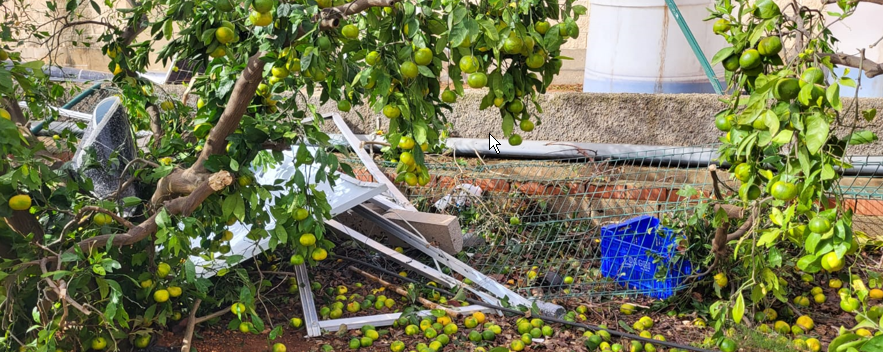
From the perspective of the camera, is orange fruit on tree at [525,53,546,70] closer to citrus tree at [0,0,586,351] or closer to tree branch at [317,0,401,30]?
citrus tree at [0,0,586,351]

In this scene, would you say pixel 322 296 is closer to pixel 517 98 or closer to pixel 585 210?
pixel 585 210

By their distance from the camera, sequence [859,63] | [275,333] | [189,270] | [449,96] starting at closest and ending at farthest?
1. [859,63]
2. [449,96]
3. [189,270]
4. [275,333]

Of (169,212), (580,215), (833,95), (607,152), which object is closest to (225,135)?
(169,212)

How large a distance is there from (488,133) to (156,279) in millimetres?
3033

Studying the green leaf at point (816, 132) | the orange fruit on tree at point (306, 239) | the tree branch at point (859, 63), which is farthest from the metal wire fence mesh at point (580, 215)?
the green leaf at point (816, 132)

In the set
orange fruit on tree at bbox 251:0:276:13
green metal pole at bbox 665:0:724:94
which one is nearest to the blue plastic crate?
green metal pole at bbox 665:0:724:94

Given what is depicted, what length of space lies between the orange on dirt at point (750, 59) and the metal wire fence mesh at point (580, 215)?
182 cm

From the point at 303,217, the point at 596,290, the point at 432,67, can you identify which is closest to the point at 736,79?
the point at 432,67

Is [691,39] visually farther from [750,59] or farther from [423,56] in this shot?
[423,56]

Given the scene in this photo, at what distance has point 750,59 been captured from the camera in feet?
6.65

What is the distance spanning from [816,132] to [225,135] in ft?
6.18

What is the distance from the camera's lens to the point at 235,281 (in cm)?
346

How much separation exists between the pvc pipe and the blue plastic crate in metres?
0.78

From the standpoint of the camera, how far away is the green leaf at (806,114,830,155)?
5.35ft
